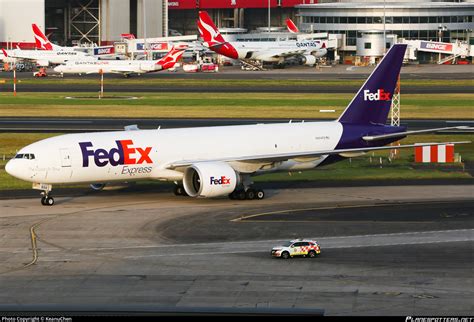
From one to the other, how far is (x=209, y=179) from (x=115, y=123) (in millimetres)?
44520

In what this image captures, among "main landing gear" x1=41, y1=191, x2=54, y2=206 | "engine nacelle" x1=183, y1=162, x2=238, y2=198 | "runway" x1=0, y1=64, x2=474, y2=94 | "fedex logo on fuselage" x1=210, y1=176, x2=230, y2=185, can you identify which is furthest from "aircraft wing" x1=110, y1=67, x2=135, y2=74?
"fedex logo on fuselage" x1=210, y1=176, x2=230, y2=185

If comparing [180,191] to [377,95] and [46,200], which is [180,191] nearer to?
[46,200]

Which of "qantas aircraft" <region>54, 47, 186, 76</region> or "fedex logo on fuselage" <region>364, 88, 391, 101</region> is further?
"qantas aircraft" <region>54, 47, 186, 76</region>

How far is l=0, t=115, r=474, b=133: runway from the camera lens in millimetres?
93375

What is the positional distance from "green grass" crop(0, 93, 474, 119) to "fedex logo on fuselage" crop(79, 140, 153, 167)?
159 ft

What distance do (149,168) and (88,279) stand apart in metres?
17.6

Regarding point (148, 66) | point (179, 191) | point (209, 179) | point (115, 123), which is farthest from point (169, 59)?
point (209, 179)

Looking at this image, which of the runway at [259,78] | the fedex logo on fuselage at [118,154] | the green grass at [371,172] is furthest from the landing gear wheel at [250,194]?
the runway at [259,78]

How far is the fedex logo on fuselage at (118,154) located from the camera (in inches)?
2152

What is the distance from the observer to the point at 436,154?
2874 inches

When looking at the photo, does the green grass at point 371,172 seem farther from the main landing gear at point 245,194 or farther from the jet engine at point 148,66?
the jet engine at point 148,66

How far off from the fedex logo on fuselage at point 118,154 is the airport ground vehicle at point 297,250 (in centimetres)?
1452

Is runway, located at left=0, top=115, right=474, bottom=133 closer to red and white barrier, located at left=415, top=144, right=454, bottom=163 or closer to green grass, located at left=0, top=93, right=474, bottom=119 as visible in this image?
green grass, located at left=0, top=93, right=474, bottom=119

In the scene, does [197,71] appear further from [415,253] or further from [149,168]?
[415,253]
